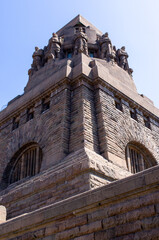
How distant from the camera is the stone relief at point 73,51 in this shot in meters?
19.1

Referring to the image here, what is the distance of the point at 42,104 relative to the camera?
15469mm

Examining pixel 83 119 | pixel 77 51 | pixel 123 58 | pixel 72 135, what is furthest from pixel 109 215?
pixel 123 58

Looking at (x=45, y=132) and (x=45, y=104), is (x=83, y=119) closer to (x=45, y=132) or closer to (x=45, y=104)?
(x=45, y=132)

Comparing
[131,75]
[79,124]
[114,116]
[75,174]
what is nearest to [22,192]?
[75,174]

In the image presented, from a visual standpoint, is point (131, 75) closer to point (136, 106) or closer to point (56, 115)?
point (136, 106)

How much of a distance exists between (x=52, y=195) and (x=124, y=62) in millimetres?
13609

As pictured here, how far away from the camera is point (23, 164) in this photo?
14.4 meters

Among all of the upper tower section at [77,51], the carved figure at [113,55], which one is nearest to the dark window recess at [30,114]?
the upper tower section at [77,51]

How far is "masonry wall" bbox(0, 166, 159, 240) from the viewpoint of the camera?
5.55m

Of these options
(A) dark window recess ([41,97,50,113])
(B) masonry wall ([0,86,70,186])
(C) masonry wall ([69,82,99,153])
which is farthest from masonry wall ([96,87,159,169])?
(A) dark window recess ([41,97,50,113])

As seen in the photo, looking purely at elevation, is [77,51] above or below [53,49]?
below

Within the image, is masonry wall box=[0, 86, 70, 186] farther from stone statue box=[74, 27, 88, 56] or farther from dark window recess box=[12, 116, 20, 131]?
stone statue box=[74, 27, 88, 56]

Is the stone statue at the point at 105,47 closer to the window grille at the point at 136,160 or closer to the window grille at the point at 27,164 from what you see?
the window grille at the point at 136,160

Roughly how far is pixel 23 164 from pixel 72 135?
3646mm
